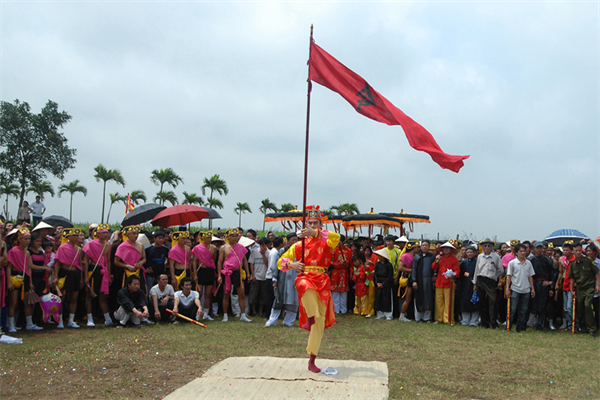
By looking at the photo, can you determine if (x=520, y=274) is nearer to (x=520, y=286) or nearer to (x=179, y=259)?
(x=520, y=286)

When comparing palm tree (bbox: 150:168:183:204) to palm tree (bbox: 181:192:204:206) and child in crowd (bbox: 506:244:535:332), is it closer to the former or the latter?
palm tree (bbox: 181:192:204:206)

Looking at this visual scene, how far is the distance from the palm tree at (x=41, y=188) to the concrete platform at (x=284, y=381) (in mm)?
30210

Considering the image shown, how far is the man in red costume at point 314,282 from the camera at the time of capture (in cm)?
601

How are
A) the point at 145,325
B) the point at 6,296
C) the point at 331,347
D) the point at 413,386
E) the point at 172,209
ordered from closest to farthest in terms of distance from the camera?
the point at 413,386 < the point at 331,347 < the point at 6,296 < the point at 145,325 < the point at 172,209

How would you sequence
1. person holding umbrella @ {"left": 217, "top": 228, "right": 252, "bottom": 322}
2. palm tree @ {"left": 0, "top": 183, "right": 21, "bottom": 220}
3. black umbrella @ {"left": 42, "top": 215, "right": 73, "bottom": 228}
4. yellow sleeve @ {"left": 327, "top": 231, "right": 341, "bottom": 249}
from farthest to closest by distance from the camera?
1. palm tree @ {"left": 0, "top": 183, "right": 21, "bottom": 220}
2. black umbrella @ {"left": 42, "top": 215, "right": 73, "bottom": 228}
3. person holding umbrella @ {"left": 217, "top": 228, "right": 252, "bottom": 322}
4. yellow sleeve @ {"left": 327, "top": 231, "right": 341, "bottom": 249}

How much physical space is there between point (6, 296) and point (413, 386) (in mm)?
7152

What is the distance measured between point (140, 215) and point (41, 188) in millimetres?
23253

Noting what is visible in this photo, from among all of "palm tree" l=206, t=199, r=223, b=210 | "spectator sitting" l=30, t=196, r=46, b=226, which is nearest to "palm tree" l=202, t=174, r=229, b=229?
"palm tree" l=206, t=199, r=223, b=210

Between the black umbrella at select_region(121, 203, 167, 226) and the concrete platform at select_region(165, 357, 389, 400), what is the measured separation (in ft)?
26.1

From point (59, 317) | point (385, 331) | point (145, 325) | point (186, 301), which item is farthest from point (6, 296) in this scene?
point (385, 331)

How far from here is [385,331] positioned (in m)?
9.45

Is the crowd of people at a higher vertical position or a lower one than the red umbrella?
lower

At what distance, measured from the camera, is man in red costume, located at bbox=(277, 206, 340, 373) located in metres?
6.01

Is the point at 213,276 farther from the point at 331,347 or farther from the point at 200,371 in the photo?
the point at 200,371
